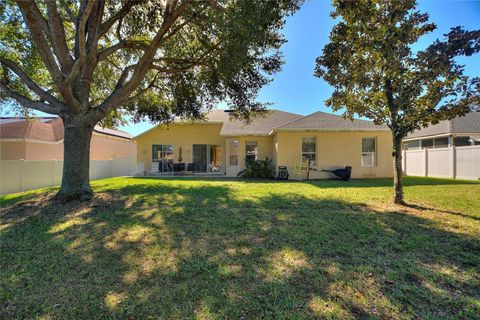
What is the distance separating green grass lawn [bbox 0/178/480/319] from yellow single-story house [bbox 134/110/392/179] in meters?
7.58

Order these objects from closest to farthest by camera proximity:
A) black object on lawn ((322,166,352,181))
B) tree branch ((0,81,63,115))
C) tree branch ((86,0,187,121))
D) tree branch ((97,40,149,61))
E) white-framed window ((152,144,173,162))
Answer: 1. tree branch ((0,81,63,115))
2. tree branch ((86,0,187,121))
3. tree branch ((97,40,149,61))
4. black object on lawn ((322,166,352,181))
5. white-framed window ((152,144,173,162))

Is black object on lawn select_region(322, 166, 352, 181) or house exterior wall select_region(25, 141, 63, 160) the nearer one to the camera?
black object on lawn select_region(322, 166, 352, 181)

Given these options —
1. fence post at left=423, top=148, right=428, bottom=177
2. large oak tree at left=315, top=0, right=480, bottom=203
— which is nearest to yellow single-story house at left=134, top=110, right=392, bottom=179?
fence post at left=423, top=148, right=428, bottom=177

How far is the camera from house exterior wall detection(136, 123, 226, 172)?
1856 centimetres

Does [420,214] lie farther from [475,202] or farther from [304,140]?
[304,140]

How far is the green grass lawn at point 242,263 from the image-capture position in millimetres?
2551

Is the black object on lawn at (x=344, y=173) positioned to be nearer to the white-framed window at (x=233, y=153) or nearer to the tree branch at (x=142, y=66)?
the white-framed window at (x=233, y=153)

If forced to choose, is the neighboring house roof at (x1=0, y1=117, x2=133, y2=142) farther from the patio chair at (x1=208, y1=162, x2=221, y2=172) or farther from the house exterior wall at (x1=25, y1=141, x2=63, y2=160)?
the patio chair at (x1=208, y1=162, x2=221, y2=172)

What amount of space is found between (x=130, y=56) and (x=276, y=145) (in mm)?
8955

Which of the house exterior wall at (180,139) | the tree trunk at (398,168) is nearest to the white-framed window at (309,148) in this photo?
the house exterior wall at (180,139)

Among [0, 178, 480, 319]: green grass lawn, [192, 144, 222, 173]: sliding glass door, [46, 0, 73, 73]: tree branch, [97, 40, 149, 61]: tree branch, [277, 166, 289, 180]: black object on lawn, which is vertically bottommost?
[0, 178, 480, 319]: green grass lawn

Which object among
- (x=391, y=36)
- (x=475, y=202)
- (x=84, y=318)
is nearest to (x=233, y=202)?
(x=84, y=318)

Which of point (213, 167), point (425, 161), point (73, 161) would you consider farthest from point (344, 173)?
point (73, 161)

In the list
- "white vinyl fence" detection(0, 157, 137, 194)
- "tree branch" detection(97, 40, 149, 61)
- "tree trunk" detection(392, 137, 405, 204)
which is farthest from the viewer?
"white vinyl fence" detection(0, 157, 137, 194)
